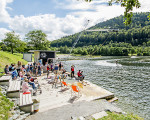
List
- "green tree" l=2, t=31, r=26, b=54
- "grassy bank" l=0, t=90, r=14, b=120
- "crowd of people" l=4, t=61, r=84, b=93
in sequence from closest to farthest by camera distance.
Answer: "grassy bank" l=0, t=90, r=14, b=120, "crowd of people" l=4, t=61, r=84, b=93, "green tree" l=2, t=31, r=26, b=54

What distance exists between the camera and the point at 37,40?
55969 millimetres

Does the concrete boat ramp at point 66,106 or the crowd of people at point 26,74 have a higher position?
the crowd of people at point 26,74

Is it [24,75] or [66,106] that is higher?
[24,75]

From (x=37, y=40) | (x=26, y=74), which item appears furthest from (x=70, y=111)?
(x=37, y=40)

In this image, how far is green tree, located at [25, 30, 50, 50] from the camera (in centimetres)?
5541

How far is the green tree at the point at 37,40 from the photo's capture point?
55409 mm

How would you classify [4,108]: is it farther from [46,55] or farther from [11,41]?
[11,41]

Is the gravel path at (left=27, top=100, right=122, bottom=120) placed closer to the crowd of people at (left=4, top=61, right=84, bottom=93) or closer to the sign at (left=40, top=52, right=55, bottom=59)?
the crowd of people at (left=4, top=61, right=84, bottom=93)

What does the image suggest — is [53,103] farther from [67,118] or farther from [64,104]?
[67,118]

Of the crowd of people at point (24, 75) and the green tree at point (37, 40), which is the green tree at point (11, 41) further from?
the crowd of people at point (24, 75)

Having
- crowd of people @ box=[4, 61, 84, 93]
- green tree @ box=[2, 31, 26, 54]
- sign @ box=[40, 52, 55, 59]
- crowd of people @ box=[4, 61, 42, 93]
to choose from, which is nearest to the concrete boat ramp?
crowd of people @ box=[4, 61, 42, 93]

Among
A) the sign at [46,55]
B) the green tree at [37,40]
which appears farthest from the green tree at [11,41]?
the sign at [46,55]

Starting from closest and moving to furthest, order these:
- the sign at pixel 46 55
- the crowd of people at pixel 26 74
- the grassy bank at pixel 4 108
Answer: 1. the grassy bank at pixel 4 108
2. the crowd of people at pixel 26 74
3. the sign at pixel 46 55

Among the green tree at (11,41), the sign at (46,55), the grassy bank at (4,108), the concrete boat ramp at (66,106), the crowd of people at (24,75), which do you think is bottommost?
the concrete boat ramp at (66,106)
